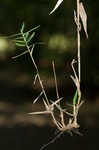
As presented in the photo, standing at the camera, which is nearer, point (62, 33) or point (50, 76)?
point (62, 33)

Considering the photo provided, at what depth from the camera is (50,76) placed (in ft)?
15.8

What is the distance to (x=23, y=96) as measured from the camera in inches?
188

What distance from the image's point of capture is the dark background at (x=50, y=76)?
3.56 meters

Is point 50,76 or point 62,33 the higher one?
point 62,33

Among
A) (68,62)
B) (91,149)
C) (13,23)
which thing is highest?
(13,23)

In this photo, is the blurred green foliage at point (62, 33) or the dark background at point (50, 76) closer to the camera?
the dark background at point (50, 76)

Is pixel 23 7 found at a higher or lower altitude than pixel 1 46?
higher

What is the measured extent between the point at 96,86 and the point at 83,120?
503 millimetres

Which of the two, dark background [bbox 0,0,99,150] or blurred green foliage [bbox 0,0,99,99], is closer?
dark background [bbox 0,0,99,150]

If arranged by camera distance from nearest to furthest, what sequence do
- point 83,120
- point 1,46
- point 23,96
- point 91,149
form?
1. point 91,149
2. point 83,120
3. point 23,96
4. point 1,46

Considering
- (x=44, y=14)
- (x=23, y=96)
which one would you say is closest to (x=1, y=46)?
(x=23, y=96)

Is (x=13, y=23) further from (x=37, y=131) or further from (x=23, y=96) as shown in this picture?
(x=37, y=131)

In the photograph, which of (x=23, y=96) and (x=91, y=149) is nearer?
(x=91, y=149)

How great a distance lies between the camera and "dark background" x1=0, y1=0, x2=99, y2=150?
356 cm
